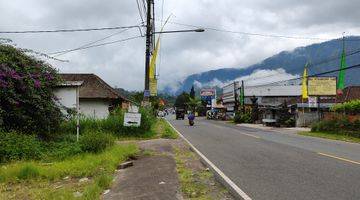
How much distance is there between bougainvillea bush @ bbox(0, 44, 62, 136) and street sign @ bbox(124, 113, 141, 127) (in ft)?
17.0

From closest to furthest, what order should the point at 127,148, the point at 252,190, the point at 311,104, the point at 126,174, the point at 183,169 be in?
the point at 252,190
the point at 126,174
the point at 183,169
the point at 127,148
the point at 311,104

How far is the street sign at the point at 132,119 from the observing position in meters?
25.6

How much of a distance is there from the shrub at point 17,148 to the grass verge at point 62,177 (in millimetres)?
946

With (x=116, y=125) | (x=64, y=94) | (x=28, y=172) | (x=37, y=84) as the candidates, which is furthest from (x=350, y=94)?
(x=28, y=172)

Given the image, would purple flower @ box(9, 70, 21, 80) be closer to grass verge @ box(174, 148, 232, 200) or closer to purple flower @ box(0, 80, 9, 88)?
purple flower @ box(0, 80, 9, 88)

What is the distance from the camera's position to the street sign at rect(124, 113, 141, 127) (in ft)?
83.9

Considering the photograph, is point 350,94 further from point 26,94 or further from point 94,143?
point 26,94

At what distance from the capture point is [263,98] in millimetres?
111875

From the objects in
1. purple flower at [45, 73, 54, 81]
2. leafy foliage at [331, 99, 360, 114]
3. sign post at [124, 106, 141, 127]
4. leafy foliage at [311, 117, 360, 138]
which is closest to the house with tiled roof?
sign post at [124, 106, 141, 127]

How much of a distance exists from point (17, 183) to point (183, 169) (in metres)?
4.31

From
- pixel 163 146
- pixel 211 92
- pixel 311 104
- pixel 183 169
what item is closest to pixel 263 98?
pixel 211 92

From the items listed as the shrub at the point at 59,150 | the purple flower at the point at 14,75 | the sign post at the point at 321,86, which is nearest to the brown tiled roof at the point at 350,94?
the sign post at the point at 321,86

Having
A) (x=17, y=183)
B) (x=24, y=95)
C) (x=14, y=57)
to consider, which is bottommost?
(x=17, y=183)

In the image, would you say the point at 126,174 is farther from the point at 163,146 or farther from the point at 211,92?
the point at 211,92
